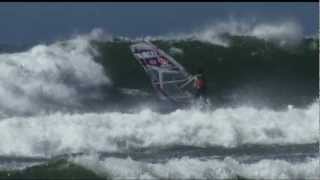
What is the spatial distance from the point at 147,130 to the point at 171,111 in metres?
2.07

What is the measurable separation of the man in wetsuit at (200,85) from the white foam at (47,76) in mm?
2391

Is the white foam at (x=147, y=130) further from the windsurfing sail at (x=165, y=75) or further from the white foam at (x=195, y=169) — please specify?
the white foam at (x=195, y=169)

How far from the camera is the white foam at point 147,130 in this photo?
2725cm

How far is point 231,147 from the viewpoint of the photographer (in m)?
27.5

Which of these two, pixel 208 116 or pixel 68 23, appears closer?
pixel 208 116

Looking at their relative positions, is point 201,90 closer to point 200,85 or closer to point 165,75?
point 200,85

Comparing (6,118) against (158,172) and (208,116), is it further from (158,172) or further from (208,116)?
(158,172)

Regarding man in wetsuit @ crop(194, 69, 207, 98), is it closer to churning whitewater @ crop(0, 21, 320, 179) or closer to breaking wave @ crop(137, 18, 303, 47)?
churning whitewater @ crop(0, 21, 320, 179)

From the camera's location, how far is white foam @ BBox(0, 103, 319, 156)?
27250mm

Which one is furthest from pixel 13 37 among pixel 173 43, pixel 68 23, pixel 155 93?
pixel 155 93

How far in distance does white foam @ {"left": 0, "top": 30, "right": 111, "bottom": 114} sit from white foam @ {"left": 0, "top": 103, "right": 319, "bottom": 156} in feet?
5.19

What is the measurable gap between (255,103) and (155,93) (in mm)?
2503

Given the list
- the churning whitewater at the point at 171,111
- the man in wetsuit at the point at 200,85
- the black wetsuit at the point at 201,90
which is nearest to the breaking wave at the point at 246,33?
the churning whitewater at the point at 171,111

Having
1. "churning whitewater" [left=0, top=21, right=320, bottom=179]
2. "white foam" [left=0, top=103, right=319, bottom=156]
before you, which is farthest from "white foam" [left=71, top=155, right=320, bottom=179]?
"white foam" [left=0, top=103, right=319, bottom=156]
